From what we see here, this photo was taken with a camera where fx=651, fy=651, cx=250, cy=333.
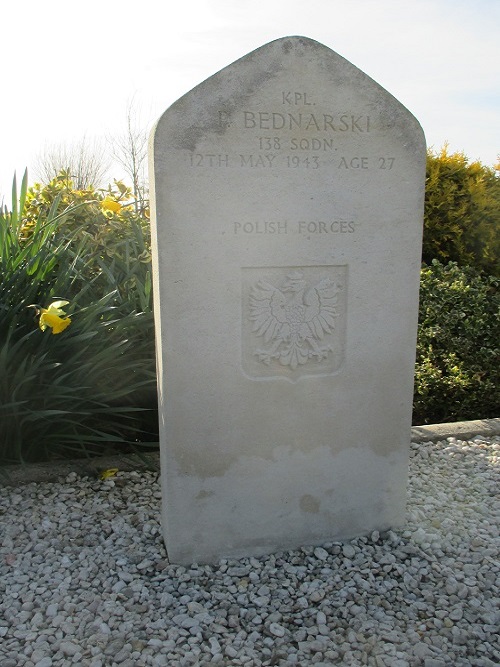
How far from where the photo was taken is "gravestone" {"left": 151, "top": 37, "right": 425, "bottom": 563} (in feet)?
7.71

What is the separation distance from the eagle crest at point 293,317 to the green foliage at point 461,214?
3.70 m

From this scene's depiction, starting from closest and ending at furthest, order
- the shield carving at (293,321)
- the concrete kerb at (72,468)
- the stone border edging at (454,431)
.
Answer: the shield carving at (293,321) < the concrete kerb at (72,468) < the stone border edging at (454,431)

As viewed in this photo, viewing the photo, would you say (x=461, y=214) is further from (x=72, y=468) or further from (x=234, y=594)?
(x=234, y=594)

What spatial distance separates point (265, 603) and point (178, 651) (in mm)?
390

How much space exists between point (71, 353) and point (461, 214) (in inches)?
158

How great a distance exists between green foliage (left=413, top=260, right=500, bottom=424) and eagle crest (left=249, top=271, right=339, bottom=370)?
201cm

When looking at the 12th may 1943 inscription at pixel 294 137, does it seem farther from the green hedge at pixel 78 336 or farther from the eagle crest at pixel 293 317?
the green hedge at pixel 78 336

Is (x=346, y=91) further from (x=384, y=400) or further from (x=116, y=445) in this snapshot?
(x=116, y=445)

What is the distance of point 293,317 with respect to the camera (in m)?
2.59

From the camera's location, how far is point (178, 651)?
7.10 ft

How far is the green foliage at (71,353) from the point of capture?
3275 millimetres

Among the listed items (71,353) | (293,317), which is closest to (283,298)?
(293,317)

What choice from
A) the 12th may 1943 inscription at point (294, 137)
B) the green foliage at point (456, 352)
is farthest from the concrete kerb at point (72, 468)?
the green foliage at point (456, 352)

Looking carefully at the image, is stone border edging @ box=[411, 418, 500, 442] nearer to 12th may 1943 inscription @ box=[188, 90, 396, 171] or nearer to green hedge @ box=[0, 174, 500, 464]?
green hedge @ box=[0, 174, 500, 464]
